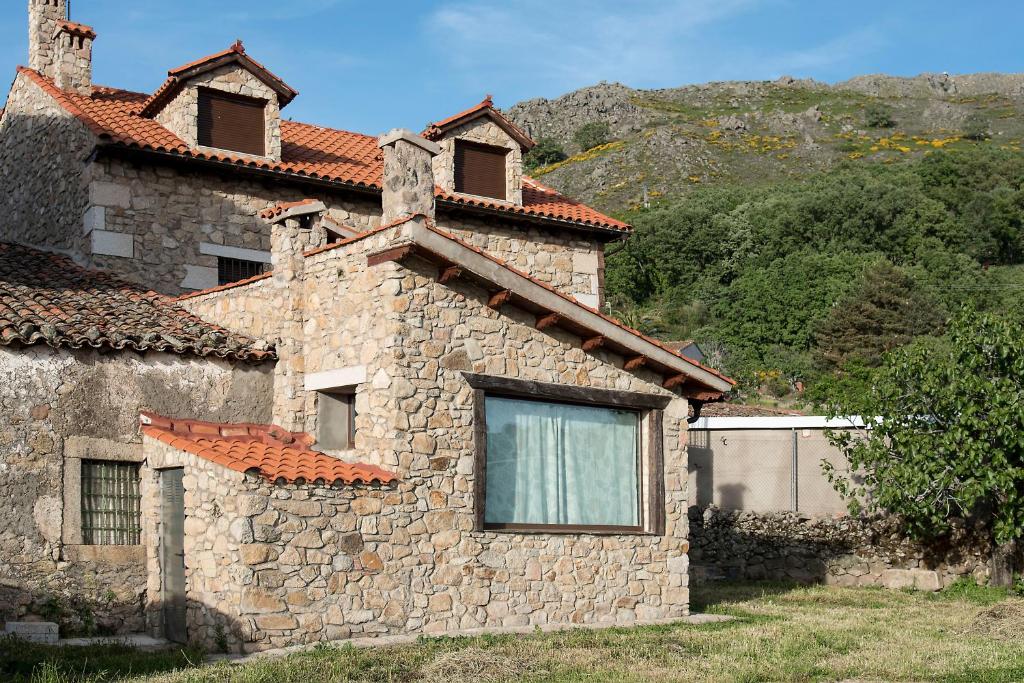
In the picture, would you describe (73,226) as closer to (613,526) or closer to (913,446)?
(613,526)

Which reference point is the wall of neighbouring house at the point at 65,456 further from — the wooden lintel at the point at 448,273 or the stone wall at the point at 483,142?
the stone wall at the point at 483,142

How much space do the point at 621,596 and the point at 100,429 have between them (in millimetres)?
6342

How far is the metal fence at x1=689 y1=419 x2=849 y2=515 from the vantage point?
21922mm

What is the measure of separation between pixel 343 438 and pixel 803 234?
51.4 metres

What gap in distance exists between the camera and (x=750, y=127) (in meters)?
90.9

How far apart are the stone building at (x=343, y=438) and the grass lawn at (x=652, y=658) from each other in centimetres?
84

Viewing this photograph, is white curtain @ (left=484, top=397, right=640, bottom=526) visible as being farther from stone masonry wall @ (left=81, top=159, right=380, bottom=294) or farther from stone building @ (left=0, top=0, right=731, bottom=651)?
→ stone masonry wall @ (left=81, top=159, right=380, bottom=294)

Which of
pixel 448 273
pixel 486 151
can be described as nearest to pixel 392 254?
pixel 448 273

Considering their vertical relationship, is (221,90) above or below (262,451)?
above

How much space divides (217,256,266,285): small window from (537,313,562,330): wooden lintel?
6.08m

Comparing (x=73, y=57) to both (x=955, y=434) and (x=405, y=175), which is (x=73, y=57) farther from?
(x=955, y=434)

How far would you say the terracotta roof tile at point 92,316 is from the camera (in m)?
12.5

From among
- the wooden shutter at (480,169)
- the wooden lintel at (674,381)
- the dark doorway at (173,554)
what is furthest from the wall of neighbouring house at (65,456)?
the wooden shutter at (480,169)

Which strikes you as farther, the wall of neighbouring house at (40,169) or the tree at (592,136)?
the tree at (592,136)
